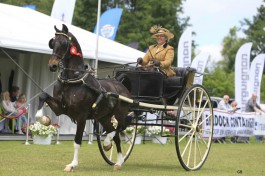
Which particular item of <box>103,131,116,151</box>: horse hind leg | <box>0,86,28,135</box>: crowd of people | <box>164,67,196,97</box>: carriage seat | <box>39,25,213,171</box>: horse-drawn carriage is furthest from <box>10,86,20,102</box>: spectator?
<box>103,131,116,151</box>: horse hind leg

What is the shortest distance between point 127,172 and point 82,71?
1636mm

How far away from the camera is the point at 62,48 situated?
8234 mm

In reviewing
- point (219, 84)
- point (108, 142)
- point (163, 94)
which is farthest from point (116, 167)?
point (219, 84)

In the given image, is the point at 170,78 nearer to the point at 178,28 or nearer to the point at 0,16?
the point at 0,16

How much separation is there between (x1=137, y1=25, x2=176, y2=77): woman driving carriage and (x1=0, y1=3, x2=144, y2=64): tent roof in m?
4.92

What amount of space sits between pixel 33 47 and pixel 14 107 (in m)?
2.49

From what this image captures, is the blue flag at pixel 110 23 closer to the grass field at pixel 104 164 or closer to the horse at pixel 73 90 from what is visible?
the grass field at pixel 104 164

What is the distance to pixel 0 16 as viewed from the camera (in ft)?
51.7

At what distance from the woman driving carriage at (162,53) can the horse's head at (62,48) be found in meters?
1.71

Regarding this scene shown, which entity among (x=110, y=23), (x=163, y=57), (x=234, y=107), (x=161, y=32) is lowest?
(x=234, y=107)

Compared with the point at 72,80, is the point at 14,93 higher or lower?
higher

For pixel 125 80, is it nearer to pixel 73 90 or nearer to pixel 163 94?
pixel 163 94

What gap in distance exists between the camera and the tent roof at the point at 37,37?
47.5 ft

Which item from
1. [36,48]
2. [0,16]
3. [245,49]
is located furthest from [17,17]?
[245,49]
